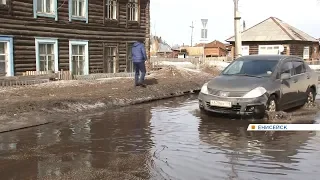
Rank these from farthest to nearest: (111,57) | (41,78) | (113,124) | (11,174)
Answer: (111,57)
(41,78)
(113,124)
(11,174)

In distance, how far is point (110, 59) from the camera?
2402cm

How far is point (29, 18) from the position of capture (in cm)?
1839

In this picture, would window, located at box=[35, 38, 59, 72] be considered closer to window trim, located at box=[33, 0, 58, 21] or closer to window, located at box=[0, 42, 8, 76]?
window trim, located at box=[33, 0, 58, 21]

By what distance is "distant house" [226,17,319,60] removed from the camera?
42.9m

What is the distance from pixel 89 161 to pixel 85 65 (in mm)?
16487

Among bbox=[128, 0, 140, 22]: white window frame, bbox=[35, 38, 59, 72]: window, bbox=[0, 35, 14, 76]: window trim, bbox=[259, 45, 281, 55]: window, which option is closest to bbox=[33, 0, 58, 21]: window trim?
bbox=[35, 38, 59, 72]: window

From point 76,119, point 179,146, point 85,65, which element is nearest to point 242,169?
point 179,146

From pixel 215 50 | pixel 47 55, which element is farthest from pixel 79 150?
pixel 215 50

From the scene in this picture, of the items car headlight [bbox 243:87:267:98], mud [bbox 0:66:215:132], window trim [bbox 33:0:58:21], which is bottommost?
mud [bbox 0:66:215:132]

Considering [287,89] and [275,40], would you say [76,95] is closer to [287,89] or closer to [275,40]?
[287,89]

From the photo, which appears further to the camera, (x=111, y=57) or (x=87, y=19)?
(x=111, y=57)

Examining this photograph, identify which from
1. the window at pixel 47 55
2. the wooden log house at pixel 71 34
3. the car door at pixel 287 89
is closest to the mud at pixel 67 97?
the wooden log house at pixel 71 34

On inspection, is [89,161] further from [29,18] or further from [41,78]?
[29,18]

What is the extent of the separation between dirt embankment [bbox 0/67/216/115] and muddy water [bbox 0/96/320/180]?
1.55 meters
